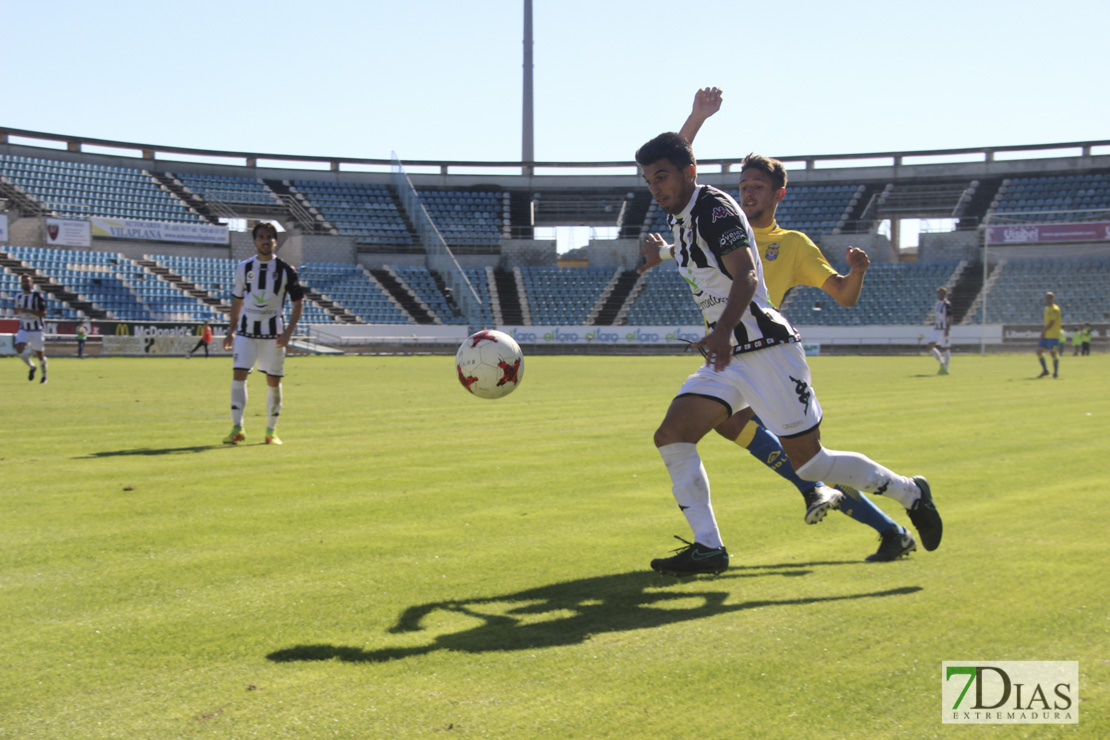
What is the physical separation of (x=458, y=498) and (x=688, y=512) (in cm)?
248

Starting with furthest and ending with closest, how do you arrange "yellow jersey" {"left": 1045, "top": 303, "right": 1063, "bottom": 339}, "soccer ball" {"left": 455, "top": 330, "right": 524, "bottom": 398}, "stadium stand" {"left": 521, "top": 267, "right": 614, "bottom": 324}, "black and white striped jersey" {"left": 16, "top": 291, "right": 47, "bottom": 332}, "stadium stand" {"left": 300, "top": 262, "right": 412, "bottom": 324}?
"stadium stand" {"left": 521, "top": 267, "right": 614, "bottom": 324}, "stadium stand" {"left": 300, "top": 262, "right": 412, "bottom": 324}, "yellow jersey" {"left": 1045, "top": 303, "right": 1063, "bottom": 339}, "black and white striped jersey" {"left": 16, "top": 291, "right": 47, "bottom": 332}, "soccer ball" {"left": 455, "top": 330, "right": 524, "bottom": 398}

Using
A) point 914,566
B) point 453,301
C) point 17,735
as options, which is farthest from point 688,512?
point 453,301

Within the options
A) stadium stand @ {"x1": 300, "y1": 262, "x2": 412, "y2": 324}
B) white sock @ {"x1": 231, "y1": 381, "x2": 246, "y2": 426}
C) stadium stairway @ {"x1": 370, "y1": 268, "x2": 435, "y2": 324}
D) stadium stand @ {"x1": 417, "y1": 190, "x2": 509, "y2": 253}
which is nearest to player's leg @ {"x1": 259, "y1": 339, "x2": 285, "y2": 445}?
white sock @ {"x1": 231, "y1": 381, "x2": 246, "y2": 426}

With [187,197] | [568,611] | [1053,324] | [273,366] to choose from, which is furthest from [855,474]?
[187,197]

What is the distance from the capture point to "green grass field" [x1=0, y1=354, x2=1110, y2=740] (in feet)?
9.52

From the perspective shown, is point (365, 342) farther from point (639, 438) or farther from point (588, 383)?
point (639, 438)

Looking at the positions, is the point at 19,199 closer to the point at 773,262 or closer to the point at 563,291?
the point at 563,291

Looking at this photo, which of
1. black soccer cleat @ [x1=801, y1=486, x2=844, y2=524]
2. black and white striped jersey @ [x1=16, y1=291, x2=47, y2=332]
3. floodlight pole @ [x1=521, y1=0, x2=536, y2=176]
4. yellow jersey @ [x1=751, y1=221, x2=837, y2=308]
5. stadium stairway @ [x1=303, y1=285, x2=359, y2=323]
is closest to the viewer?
black soccer cleat @ [x1=801, y1=486, x2=844, y2=524]

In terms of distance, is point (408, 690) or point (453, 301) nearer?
point (408, 690)

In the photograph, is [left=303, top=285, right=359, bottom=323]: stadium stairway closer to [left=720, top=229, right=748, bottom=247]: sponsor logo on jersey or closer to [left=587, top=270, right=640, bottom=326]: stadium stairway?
[left=587, top=270, right=640, bottom=326]: stadium stairway

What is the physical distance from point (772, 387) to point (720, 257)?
696 millimetres

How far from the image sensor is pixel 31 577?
4445 mm

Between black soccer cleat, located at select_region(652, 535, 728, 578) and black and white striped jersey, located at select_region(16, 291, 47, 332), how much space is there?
2157 centimetres

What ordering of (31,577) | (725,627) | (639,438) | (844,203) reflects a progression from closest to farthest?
(725,627)
(31,577)
(639,438)
(844,203)
